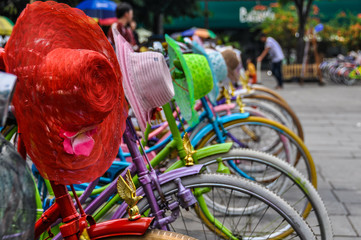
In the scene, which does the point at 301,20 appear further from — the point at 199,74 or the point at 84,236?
the point at 84,236

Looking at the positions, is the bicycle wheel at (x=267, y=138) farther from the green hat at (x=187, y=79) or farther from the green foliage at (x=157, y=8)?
the green foliage at (x=157, y=8)

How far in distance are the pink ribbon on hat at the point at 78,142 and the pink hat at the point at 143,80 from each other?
497 millimetres

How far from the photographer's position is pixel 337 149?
5695mm

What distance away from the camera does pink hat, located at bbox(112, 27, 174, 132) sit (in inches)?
70.4

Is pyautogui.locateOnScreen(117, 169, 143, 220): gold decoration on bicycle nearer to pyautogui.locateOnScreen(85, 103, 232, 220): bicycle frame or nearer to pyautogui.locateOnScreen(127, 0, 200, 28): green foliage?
pyautogui.locateOnScreen(85, 103, 232, 220): bicycle frame

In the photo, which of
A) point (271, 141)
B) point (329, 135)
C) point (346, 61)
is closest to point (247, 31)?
point (346, 61)

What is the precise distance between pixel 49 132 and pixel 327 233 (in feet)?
4.95

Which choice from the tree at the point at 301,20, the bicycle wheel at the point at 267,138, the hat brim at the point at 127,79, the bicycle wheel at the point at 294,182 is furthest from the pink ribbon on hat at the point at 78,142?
the tree at the point at 301,20

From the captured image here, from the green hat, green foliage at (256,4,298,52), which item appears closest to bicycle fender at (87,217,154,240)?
the green hat

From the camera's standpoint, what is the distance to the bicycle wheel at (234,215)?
1.86 m

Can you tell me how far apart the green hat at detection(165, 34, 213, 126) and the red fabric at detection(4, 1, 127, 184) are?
A: 0.97 metres

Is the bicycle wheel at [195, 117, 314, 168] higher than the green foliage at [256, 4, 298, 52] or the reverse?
higher

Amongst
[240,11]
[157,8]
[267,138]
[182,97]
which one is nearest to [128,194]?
[182,97]

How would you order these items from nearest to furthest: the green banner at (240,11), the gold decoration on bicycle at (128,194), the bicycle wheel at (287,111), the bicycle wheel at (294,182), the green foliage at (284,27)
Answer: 1. the gold decoration on bicycle at (128,194)
2. the bicycle wheel at (294,182)
3. the bicycle wheel at (287,111)
4. the green foliage at (284,27)
5. the green banner at (240,11)
